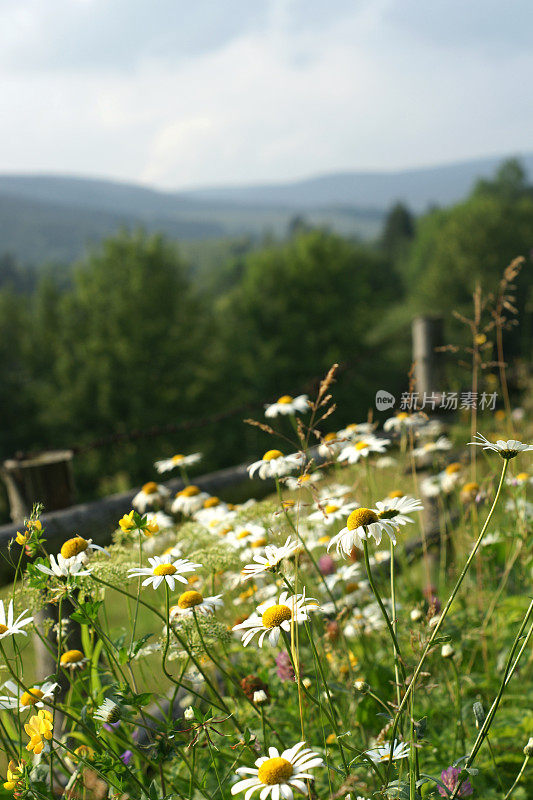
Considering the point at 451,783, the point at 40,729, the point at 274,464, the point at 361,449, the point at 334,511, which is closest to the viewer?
the point at 40,729

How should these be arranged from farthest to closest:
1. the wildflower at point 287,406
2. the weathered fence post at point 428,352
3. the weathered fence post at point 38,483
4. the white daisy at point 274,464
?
the weathered fence post at point 428,352 < the weathered fence post at point 38,483 < the wildflower at point 287,406 < the white daisy at point 274,464

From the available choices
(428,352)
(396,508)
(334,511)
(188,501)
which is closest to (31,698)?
(396,508)

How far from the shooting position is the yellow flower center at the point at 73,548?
127 cm

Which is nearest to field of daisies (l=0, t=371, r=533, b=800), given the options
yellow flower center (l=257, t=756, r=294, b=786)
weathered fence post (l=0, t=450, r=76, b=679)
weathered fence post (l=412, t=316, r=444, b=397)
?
yellow flower center (l=257, t=756, r=294, b=786)

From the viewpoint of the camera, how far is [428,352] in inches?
204

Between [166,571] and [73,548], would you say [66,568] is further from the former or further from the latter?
[166,571]

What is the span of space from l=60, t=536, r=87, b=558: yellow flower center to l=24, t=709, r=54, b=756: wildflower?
0.29 meters

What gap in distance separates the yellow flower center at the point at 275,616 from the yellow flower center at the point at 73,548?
394 millimetres

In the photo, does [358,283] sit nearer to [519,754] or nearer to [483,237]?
[483,237]

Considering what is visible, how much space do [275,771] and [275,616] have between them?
0.89 ft

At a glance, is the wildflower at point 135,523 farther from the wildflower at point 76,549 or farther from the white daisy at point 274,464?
the white daisy at point 274,464

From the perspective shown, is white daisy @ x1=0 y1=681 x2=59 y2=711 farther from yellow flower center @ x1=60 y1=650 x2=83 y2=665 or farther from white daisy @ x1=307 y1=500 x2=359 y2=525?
white daisy @ x1=307 y1=500 x2=359 y2=525

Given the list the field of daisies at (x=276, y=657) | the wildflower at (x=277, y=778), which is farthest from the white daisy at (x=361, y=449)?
the wildflower at (x=277, y=778)

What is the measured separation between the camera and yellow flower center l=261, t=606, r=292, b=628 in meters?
1.16
